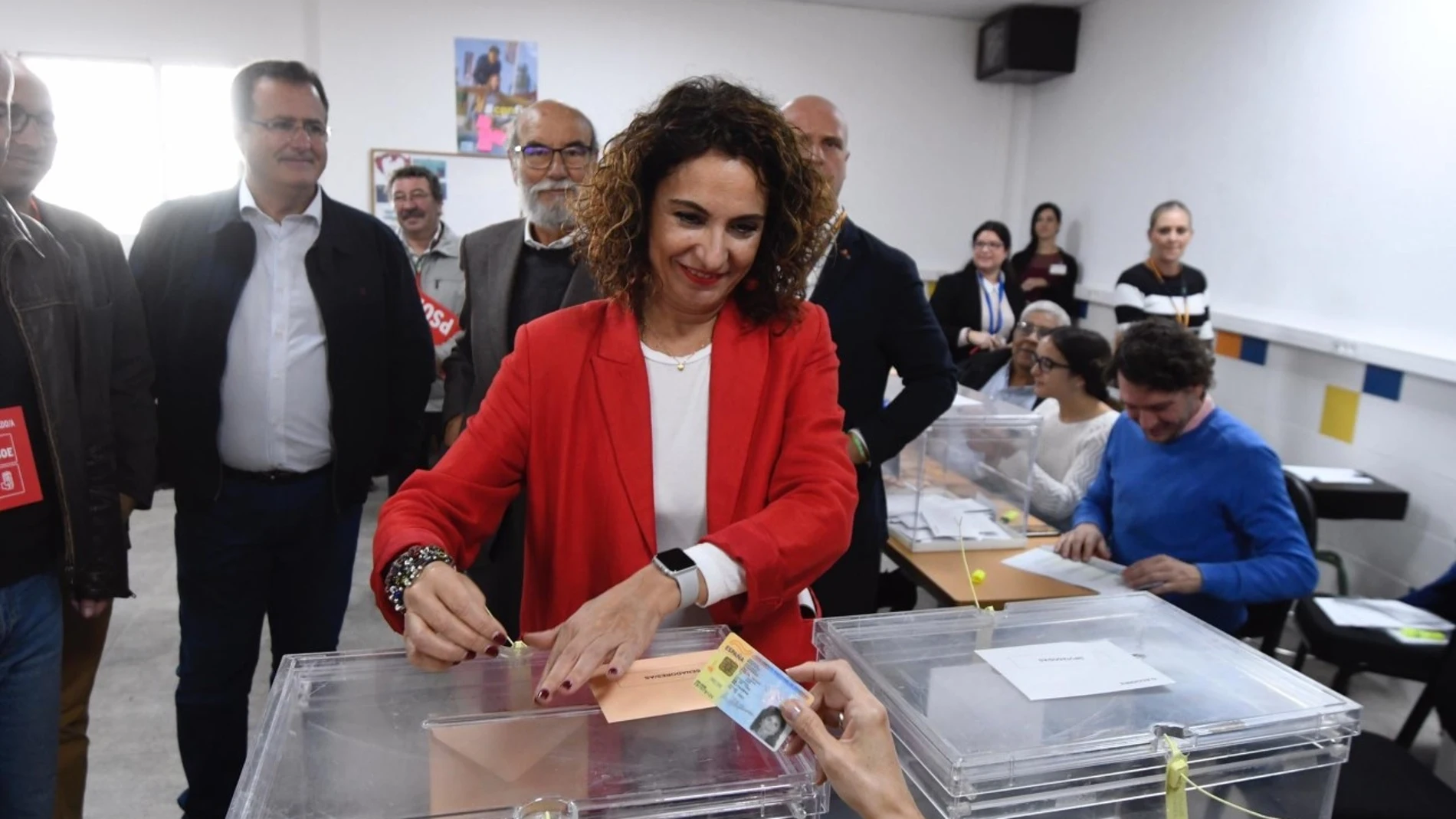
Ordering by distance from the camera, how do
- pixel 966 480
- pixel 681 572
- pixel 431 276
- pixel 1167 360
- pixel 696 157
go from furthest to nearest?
pixel 431 276 < pixel 966 480 < pixel 1167 360 < pixel 696 157 < pixel 681 572

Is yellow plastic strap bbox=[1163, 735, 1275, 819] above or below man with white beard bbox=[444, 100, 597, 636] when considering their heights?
below

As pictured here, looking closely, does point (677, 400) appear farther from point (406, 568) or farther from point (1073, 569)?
point (1073, 569)

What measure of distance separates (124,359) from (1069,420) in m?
2.60

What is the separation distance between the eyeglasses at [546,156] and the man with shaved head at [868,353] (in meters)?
0.48

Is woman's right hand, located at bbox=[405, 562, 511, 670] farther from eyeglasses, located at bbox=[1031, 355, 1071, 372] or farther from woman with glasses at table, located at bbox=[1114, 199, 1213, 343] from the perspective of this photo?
woman with glasses at table, located at bbox=[1114, 199, 1213, 343]

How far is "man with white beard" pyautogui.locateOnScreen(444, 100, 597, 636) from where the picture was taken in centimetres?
194

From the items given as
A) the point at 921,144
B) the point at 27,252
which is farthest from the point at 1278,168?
the point at 27,252

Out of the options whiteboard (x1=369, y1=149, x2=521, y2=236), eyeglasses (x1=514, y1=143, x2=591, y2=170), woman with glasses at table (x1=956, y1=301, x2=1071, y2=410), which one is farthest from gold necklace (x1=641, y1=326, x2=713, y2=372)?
whiteboard (x1=369, y1=149, x2=521, y2=236)

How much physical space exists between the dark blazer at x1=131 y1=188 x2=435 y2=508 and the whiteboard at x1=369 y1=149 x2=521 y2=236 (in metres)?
3.94

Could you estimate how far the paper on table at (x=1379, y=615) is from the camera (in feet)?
7.95

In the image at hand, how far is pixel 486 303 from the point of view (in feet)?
6.54

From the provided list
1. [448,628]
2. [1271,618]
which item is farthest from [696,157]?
[1271,618]

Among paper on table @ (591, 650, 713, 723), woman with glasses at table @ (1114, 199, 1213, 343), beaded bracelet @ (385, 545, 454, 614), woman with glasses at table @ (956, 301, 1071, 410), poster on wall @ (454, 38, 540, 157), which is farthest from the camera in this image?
poster on wall @ (454, 38, 540, 157)

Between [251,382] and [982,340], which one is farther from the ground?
[251,382]
